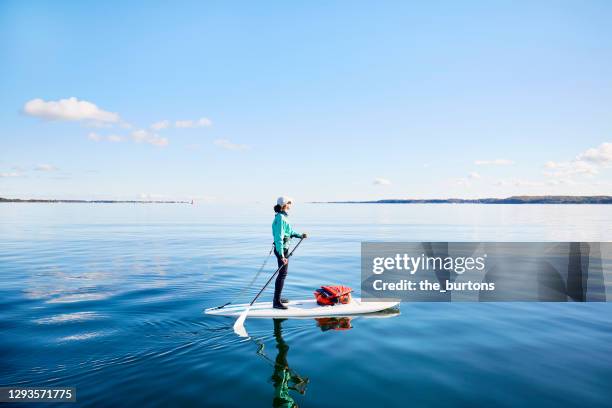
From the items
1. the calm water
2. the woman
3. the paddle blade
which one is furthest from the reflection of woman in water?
the woman

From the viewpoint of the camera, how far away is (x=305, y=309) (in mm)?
10625

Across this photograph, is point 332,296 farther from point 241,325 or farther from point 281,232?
point 241,325

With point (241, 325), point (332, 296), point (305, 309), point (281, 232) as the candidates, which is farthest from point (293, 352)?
point (281, 232)

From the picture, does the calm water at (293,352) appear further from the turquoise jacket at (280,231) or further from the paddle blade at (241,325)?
the turquoise jacket at (280,231)

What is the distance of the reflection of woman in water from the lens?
19.5ft

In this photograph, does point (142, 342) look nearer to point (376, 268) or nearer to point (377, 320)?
point (377, 320)

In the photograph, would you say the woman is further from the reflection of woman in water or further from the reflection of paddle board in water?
the reflection of woman in water

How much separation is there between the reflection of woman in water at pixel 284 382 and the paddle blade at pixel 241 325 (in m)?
1.32

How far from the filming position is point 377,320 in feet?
33.7

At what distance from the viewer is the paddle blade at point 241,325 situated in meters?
8.98

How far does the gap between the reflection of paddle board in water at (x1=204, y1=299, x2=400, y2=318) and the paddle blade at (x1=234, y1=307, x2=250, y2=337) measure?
1.18ft

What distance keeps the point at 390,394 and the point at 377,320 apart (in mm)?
4151

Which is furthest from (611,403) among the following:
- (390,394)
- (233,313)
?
(233,313)

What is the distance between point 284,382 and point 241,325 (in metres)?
3.12
